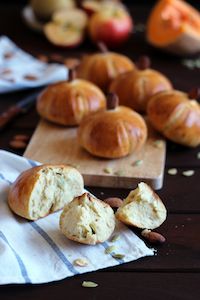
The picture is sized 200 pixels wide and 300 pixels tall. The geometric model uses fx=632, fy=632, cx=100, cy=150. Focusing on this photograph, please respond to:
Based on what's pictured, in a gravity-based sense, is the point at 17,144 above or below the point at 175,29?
below

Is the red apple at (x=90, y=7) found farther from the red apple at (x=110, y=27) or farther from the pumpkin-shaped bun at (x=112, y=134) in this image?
the pumpkin-shaped bun at (x=112, y=134)

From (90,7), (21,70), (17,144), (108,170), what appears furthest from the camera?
(90,7)

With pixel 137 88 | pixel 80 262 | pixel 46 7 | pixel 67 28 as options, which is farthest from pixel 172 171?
pixel 46 7

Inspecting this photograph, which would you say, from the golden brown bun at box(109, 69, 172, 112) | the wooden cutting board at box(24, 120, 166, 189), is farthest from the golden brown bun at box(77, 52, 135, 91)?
the wooden cutting board at box(24, 120, 166, 189)

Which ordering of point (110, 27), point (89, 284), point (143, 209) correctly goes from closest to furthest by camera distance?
point (89, 284) < point (143, 209) < point (110, 27)

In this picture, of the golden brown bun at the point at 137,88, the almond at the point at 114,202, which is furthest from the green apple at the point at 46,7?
the almond at the point at 114,202

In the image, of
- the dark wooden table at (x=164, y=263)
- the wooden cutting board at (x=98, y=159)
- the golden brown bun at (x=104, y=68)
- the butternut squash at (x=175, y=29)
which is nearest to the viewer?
the dark wooden table at (x=164, y=263)

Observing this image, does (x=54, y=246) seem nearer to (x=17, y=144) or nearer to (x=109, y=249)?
(x=109, y=249)
